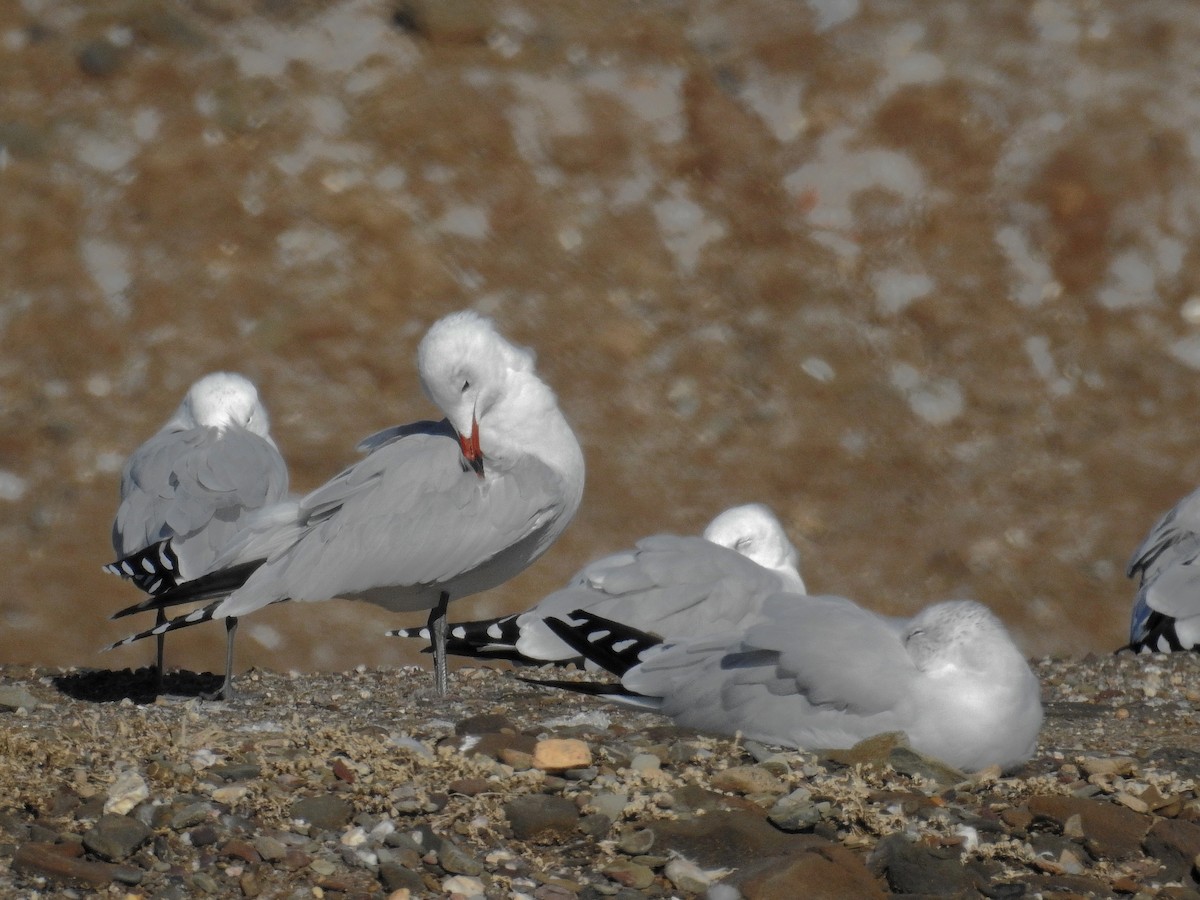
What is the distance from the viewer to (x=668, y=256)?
1145 cm

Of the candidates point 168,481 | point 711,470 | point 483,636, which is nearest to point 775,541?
point 483,636

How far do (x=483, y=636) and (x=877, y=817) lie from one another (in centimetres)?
210

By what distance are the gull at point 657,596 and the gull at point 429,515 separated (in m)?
0.22

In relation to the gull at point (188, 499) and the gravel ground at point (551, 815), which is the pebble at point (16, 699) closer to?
the gull at point (188, 499)

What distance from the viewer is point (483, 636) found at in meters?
5.64

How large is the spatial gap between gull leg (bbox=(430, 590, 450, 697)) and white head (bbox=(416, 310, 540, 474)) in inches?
21.2

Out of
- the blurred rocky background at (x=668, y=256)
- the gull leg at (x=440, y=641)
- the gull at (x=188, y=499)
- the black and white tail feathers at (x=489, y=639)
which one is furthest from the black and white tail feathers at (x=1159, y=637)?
the gull at (x=188, y=499)

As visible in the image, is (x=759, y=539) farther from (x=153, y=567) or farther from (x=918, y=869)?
(x=918, y=869)

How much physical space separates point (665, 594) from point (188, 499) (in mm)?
1663

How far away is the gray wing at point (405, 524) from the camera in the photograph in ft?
17.4

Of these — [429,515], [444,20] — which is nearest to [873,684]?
[429,515]

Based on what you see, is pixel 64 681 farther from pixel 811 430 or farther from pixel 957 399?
pixel 957 399

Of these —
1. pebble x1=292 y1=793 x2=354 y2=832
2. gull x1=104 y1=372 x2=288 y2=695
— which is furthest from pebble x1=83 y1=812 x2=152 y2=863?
gull x1=104 y1=372 x2=288 y2=695

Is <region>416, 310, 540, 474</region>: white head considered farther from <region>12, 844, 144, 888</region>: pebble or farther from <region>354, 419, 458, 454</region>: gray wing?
<region>12, 844, 144, 888</region>: pebble
